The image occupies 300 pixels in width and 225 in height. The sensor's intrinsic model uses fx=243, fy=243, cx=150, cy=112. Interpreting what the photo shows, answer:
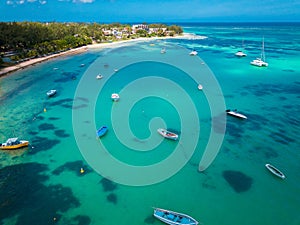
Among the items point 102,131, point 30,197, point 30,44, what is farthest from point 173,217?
point 30,44

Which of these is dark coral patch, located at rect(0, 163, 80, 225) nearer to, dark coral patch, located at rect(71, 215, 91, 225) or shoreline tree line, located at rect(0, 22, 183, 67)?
dark coral patch, located at rect(71, 215, 91, 225)

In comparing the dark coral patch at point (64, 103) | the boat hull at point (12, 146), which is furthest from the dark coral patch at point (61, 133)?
the dark coral patch at point (64, 103)

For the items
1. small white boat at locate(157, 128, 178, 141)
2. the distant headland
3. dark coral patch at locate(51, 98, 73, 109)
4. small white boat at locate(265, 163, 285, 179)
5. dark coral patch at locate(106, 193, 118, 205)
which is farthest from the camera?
the distant headland

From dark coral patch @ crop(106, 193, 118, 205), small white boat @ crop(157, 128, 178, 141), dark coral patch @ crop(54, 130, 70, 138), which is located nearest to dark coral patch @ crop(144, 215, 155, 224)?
dark coral patch @ crop(106, 193, 118, 205)

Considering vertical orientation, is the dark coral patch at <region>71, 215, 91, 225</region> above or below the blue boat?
below

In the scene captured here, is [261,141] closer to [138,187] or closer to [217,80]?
[138,187]

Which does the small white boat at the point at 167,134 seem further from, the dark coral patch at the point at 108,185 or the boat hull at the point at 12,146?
the boat hull at the point at 12,146
